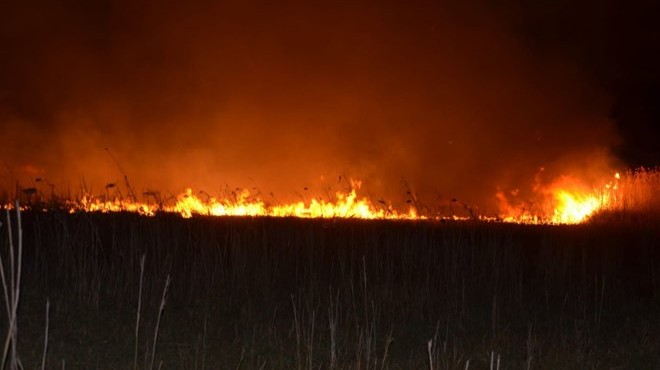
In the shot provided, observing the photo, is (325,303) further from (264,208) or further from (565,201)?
(565,201)

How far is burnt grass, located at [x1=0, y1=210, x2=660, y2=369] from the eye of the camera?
4.91 meters

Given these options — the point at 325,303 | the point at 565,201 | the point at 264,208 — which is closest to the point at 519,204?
the point at 565,201

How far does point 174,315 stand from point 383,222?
5.00 meters

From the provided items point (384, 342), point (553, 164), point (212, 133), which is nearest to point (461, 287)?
point (384, 342)

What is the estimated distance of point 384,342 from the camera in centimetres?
535

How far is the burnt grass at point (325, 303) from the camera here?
16.1ft

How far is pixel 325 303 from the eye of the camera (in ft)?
20.0

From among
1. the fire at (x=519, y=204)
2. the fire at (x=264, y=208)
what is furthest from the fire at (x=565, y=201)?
the fire at (x=264, y=208)

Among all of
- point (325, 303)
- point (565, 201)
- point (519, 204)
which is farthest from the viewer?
point (519, 204)

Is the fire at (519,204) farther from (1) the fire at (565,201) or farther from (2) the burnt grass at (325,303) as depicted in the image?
(2) the burnt grass at (325,303)

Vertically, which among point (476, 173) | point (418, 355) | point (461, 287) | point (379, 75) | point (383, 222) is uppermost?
point (379, 75)

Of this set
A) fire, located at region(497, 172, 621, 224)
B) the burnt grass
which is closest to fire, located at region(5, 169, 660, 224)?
fire, located at region(497, 172, 621, 224)

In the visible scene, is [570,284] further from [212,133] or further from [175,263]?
[212,133]

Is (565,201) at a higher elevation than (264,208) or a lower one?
higher
